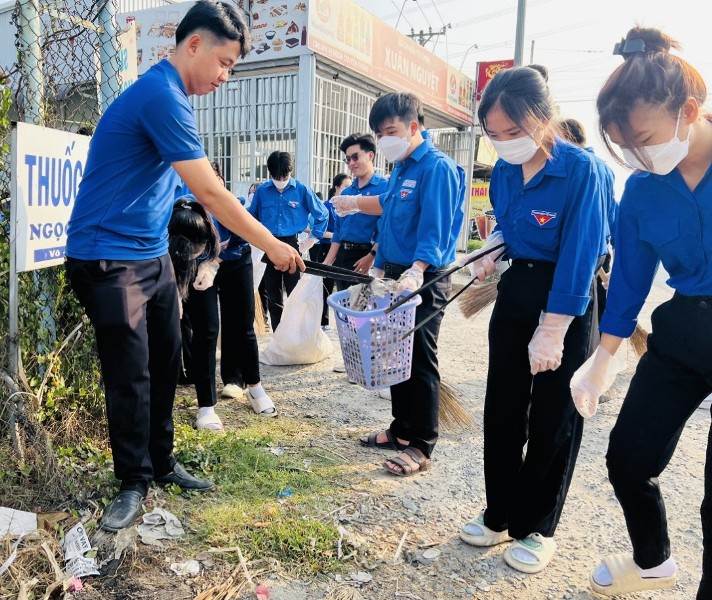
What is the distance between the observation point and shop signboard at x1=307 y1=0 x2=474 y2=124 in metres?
8.34

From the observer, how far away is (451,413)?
362cm

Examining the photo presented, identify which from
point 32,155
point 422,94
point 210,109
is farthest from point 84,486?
point 422,94

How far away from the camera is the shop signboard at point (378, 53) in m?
8.34

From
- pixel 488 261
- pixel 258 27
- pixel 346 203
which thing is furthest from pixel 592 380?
pixel 258 27

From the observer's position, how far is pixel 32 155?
2.37 meters

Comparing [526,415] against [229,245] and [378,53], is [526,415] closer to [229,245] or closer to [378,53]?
[229,245]

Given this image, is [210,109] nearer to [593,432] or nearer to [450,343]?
[450,343]

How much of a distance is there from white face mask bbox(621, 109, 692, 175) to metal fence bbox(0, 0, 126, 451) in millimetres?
2408

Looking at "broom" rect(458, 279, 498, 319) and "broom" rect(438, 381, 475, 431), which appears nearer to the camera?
"broom" rect(438, 381, 475, 431)

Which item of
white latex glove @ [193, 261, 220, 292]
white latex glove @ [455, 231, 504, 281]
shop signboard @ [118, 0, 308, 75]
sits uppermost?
shop signboard @ [118, 0, 308, 75]

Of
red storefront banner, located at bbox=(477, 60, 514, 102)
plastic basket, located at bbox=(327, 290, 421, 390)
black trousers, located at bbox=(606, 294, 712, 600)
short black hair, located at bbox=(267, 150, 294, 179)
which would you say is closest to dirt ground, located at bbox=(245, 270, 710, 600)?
black trousers, located at bbox=(606, 294, 712, 600)

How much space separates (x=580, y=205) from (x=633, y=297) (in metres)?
Result: 0.36

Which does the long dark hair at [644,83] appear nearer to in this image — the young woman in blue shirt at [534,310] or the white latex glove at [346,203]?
the young woman in blue shirt at [534,310]

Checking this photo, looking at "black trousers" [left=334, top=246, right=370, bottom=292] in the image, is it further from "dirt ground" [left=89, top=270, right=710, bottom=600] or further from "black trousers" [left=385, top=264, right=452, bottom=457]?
"black trousers" [left=385, top=264, right=452, bottom=457]
